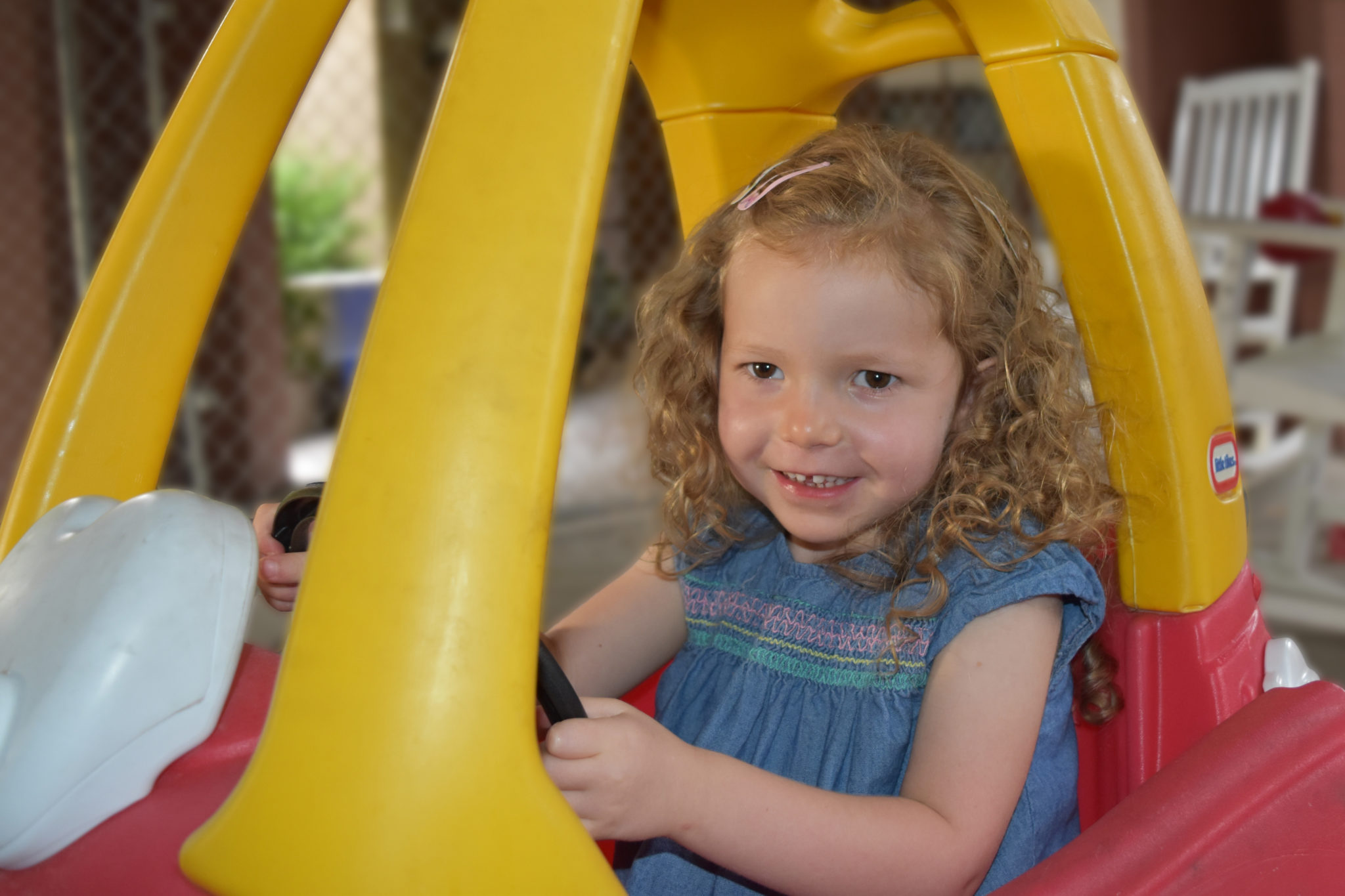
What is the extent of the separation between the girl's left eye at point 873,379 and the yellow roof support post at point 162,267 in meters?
0.34

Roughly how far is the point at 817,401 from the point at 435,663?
0.29 metres

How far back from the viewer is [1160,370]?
664 millimetres

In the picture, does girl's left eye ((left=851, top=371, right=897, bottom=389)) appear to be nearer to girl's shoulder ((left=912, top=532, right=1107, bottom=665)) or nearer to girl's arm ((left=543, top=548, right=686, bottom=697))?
girl's shoulder ((left=912, top=532, right=1107, bottom=665))

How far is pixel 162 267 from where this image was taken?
66 cm

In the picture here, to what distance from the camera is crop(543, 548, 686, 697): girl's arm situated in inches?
30.1

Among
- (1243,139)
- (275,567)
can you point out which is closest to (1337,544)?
(1243,139)

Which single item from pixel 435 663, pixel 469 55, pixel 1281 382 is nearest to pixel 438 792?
pixel 435 663

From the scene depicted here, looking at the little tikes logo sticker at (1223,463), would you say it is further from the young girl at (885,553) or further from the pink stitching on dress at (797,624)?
the pink stitching on dress at (797,624)

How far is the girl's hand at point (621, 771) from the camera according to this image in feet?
1.50

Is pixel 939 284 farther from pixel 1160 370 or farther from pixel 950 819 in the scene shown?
pixel 950 819

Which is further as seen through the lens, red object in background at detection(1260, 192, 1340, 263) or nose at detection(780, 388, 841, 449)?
red object in background at detection(1260, 192, 1340, 263)

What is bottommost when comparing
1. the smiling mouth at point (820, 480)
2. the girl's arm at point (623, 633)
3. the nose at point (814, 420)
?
the girl's arm at point (623, 633)

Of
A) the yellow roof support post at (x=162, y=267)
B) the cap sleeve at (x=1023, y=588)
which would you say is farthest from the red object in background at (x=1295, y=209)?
the yellow roof support post at (x=162, y=267)

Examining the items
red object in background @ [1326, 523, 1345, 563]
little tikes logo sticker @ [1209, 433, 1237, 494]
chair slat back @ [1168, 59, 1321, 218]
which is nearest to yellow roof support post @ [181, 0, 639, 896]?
little tikes logo sticker @ [1209, 433, 1237, 494]
